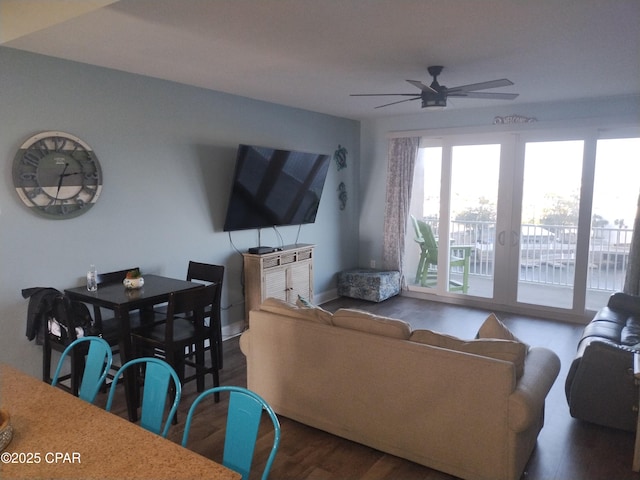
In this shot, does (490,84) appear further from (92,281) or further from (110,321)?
(110,321)

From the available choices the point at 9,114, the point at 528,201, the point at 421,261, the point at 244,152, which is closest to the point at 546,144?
the point at 528,201

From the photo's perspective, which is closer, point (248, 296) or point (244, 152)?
point (244, 152)

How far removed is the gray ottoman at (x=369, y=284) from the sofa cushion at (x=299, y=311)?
10.6 ft

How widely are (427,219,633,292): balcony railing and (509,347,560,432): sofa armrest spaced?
3443 millimetres

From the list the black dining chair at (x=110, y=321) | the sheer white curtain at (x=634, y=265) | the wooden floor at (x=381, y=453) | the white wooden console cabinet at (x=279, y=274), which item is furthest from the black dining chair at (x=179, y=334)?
the sheer white curtain at (x=634, y=265)

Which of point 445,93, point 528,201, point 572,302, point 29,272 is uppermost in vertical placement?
point 445,93

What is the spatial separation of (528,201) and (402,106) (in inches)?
77.9

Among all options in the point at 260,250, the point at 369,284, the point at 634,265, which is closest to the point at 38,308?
the point at 260,250

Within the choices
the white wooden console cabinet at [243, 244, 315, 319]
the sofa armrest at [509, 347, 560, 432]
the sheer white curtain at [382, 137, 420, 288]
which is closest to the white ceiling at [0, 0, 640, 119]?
the white wooden console cabinet at [243, 244, 315, 319]

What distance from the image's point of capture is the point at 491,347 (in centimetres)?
237

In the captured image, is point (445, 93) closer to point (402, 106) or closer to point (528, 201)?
point (402, 106)

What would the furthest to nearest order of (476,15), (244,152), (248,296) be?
(248,296), (244,152), (476,15)

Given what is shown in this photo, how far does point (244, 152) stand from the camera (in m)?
4.52

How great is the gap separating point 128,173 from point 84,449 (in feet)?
9.45
